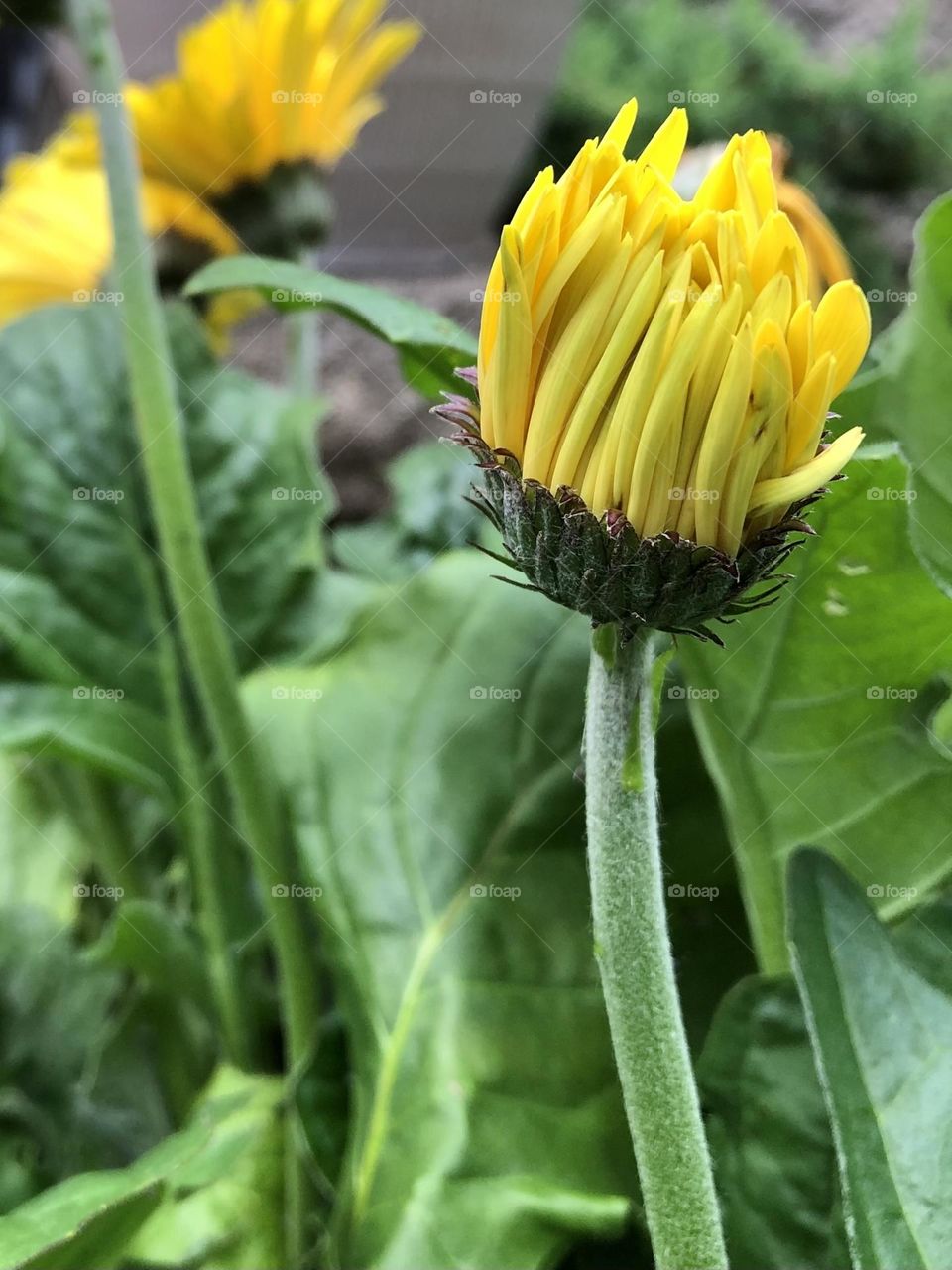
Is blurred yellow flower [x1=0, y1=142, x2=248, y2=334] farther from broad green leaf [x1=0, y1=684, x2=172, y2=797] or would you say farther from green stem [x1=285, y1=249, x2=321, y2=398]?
broad green leaf [x1=0, y1=684, x2=172, y2=797]

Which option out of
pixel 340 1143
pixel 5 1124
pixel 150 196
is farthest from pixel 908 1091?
pixel 150 196

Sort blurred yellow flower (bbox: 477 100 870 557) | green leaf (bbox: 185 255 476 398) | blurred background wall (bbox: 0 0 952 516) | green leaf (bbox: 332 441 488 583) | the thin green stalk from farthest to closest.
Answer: blurred background wall (bbox: 0 0 952 516)
green leaf (bbox: 332 441 488 583)
the thin green stalk
green leaf (bbox: 185 255 476 398)
blurred yellow flower (bbox: 477 100 870 557)

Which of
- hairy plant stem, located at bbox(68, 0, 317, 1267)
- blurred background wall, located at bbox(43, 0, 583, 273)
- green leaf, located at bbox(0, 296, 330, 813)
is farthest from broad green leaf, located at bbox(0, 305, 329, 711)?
blurred background wall, located at bbox(43, 0, 583, 273)

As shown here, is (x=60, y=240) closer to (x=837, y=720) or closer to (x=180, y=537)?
(x=180, y=537)

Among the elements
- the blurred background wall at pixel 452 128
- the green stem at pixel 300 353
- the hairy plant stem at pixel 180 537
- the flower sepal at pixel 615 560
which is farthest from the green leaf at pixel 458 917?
the blurred background wall at pixel 452 128

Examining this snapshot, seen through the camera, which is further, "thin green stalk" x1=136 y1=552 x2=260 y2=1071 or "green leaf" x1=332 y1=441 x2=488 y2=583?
"green leaf" x1=332 y1=441 x2=488 y2=583

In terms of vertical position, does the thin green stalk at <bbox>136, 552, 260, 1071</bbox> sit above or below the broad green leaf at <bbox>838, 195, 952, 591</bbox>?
below

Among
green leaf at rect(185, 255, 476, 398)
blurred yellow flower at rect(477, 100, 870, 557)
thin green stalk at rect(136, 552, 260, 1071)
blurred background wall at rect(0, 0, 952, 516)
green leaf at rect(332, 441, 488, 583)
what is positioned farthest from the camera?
blurred background wall at rect(0, 0, 952, 516)
